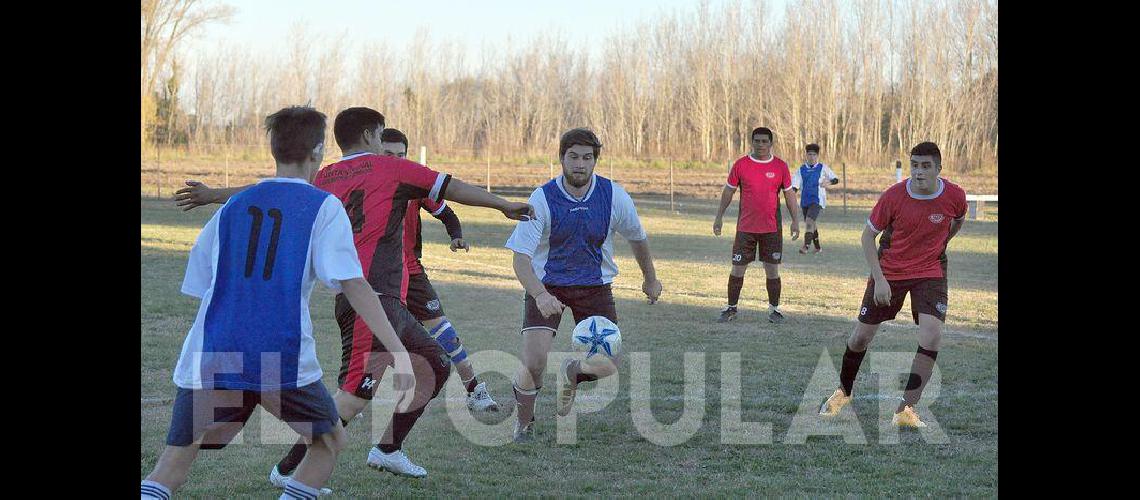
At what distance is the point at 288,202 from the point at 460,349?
3.41 metres

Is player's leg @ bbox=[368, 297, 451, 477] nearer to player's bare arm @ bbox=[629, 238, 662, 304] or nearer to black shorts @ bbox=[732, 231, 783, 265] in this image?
player's bare arm @ bbox=[629, 238, 662, 304]

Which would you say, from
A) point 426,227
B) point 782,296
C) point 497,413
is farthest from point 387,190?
point 426,227

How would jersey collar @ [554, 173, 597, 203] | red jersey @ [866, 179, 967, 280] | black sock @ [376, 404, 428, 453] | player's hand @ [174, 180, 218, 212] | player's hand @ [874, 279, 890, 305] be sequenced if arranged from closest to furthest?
player's hand @ [174, 180, 218, 212]
black sock @ [376, 404, 428, 453]
jersey collar @ [554, 173, 597, 203]
player's hand @ [874, 279, 890, 305]
red jersey @ [866, 179, 967, 280]

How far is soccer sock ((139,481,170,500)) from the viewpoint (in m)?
3.62

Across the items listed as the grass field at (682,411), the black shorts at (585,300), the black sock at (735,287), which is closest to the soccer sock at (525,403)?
the grass field at (682,411)

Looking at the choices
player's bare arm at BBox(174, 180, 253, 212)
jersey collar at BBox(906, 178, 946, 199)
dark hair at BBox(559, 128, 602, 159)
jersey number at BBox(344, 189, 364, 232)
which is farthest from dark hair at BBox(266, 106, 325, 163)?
jersey collar at BBox(906, 178, 946, 199)

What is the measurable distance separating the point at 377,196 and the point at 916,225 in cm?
319

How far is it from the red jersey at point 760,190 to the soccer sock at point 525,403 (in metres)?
5.86

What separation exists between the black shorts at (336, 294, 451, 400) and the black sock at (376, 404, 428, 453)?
0.23 metres
